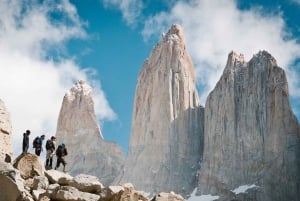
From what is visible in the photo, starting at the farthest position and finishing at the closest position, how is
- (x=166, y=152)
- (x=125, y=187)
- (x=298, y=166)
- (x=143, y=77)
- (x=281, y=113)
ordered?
(x=143, y=77), (x=166, y=152), (x=281, y=113), (x=298, y=166), (x=125, y=187)

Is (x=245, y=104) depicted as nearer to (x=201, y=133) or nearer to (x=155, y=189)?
(x=201, y=133)

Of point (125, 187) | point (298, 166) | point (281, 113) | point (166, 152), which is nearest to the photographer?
point (125, 187)

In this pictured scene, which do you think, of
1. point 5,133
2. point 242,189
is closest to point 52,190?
point 5,133

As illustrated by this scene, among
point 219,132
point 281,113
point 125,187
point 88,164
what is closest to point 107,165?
point 88,164

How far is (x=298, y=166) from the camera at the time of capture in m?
111

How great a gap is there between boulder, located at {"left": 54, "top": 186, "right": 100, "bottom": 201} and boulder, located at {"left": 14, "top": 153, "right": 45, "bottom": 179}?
95.9 inches

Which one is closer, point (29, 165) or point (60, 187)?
point (60, 187)

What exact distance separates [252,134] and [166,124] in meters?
21.3

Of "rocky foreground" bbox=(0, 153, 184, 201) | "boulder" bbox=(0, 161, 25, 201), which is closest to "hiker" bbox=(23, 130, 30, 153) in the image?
"rocky foreground" bbox=(0, 153, 184, 201)

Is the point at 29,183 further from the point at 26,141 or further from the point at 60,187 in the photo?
the point at 26,141

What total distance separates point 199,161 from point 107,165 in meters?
26.4

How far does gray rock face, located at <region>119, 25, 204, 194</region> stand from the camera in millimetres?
128500

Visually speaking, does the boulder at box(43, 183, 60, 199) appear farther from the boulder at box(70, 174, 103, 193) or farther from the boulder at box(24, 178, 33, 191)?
the boulder at box(70, 174, 103, 193)

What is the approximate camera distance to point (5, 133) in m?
28.7
